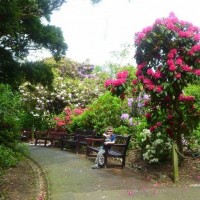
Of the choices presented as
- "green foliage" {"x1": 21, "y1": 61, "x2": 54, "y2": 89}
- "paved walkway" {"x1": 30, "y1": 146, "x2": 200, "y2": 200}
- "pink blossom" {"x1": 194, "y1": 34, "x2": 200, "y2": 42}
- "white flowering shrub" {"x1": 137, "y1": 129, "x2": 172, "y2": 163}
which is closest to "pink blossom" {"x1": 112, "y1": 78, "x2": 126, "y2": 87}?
"white flowering shrub" {"x1": 137, "y1": 129, "x2": 172, "y2": 163}

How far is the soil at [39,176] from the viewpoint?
7.28m

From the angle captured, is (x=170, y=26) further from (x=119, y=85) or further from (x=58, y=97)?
(x=58, y=97)

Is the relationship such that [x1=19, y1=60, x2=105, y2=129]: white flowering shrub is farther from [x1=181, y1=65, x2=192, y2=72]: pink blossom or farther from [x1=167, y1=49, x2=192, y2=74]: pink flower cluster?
[x1=181, y1=65, x2=192, y2=72]: pink blossom

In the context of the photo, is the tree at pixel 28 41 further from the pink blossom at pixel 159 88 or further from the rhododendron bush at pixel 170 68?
the pink blossom at pixel 159 88

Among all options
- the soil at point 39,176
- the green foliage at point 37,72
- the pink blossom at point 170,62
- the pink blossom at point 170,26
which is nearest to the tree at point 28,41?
the green foliage at point 37,72

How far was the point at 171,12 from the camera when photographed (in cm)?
915

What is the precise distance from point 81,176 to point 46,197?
1959mm

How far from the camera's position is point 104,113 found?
50.6ft

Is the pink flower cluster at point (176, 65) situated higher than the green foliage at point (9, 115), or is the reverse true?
the pink flower cluster at point (176, 65)

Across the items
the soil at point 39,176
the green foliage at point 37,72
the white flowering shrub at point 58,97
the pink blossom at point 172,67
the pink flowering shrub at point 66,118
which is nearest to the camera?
the soil at point 39,176

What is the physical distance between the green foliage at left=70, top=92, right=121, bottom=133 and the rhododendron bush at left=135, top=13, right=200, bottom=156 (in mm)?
5614

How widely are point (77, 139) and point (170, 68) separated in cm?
697

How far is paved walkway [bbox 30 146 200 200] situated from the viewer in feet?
22.3

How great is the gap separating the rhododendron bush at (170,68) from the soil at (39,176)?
0.84m
